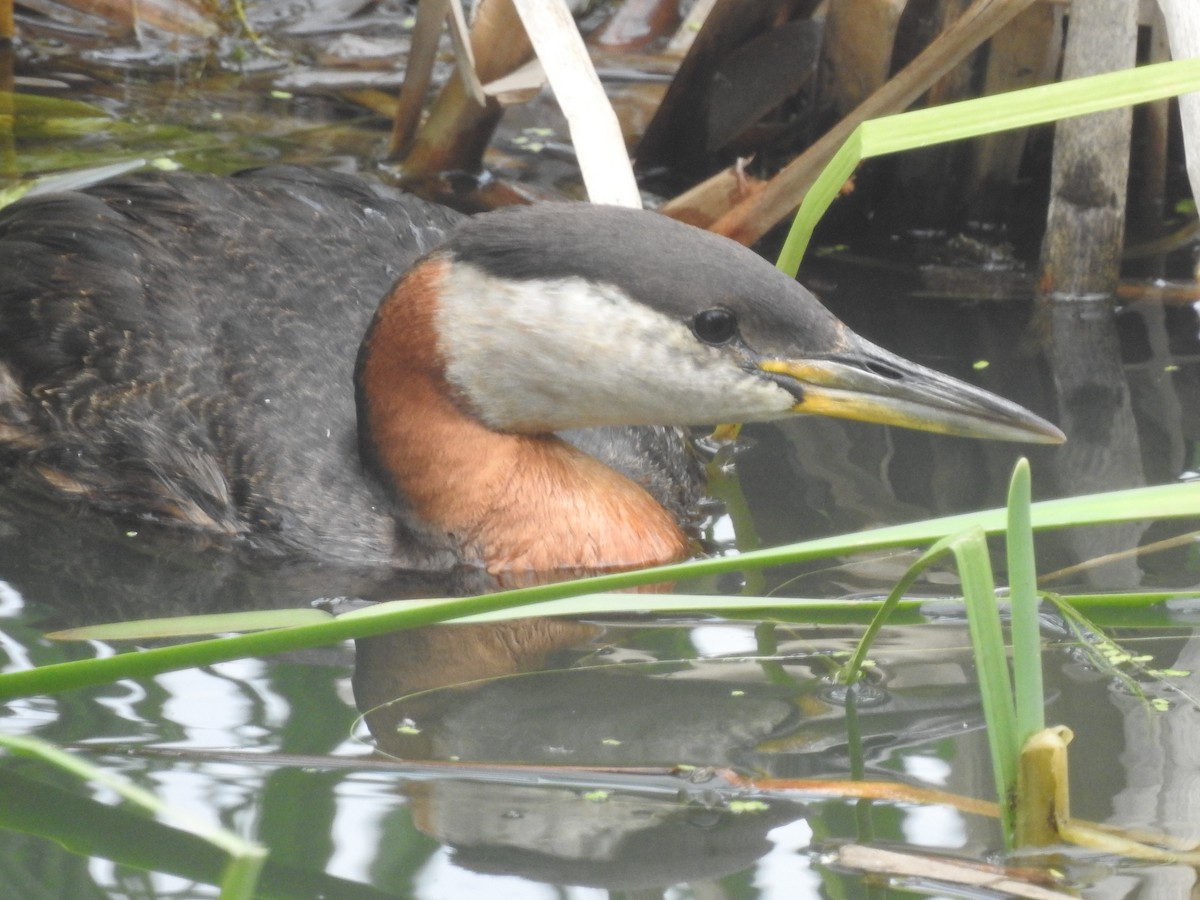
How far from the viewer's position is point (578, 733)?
3.29 metres

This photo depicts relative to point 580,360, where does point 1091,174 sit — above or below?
above

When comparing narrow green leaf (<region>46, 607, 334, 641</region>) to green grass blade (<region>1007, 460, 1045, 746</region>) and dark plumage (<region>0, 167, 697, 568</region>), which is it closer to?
dark plumage (<region>0, 167, 697, 568</region>)

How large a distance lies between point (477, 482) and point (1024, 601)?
2.04 metres

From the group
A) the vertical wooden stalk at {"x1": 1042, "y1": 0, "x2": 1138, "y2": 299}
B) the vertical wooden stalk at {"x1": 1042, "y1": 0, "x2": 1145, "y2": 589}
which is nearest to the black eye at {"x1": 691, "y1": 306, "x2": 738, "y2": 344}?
the vertical wooden stalk at {"x1": 1042, "y1": 0, "x2": 1145, "y2": 589}

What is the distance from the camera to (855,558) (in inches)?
165

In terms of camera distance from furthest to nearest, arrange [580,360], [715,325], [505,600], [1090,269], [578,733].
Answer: [1090,269] < [580,360] < [715,325] < [578,733] < [505,600]

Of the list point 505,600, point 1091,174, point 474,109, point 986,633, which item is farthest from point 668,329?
point 474,109

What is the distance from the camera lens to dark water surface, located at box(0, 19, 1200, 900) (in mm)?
2777

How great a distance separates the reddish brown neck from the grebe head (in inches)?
7.1

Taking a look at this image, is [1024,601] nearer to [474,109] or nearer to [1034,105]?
[1034,105]

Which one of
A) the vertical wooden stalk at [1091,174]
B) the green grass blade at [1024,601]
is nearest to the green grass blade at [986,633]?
the green grass blade at [1024,601]

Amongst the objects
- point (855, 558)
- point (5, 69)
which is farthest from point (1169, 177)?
point (5, 69)

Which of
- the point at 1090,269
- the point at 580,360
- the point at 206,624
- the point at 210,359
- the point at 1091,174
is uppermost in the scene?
the point at 1091,174

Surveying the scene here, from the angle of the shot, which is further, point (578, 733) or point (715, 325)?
point (715, 325)
